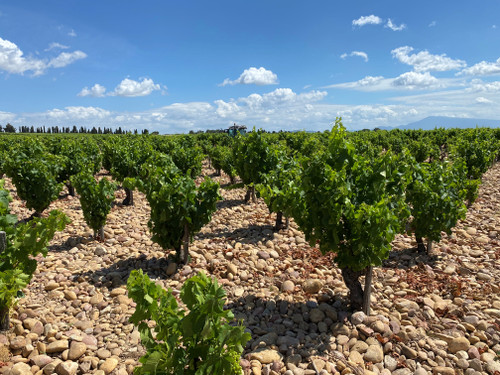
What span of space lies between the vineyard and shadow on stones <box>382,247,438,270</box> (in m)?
0.04

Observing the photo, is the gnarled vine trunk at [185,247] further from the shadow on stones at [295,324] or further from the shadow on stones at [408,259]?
the shadow on stones at [408,259]

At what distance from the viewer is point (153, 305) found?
305 centimetres

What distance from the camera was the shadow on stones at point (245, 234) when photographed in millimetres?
8984

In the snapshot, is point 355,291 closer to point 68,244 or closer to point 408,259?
point 408,259

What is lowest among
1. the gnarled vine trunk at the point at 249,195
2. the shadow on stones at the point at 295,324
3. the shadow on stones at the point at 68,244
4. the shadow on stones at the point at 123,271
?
the shadow on stones at the point at 295,324

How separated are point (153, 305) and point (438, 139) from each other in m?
33.8

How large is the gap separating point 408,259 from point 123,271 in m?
6.27

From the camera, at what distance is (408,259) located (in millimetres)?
7617

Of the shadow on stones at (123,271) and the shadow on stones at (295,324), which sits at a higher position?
the shadow on stones at (123,271)

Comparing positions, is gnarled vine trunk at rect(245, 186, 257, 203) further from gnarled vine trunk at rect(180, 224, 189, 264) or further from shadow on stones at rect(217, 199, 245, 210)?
gnarled vine trunk at rect(180, 224, 189, 264)

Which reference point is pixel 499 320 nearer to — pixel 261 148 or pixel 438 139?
pixel 261 148

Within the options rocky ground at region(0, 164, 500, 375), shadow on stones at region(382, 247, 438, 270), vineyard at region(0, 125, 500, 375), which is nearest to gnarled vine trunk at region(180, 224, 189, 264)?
vineyard at region(0, 125, 500, 375)

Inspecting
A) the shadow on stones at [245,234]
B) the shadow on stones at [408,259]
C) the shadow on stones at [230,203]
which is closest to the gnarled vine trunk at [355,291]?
the shadow on stones at [408,259]

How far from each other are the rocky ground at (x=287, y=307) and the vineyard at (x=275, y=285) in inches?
1.0
